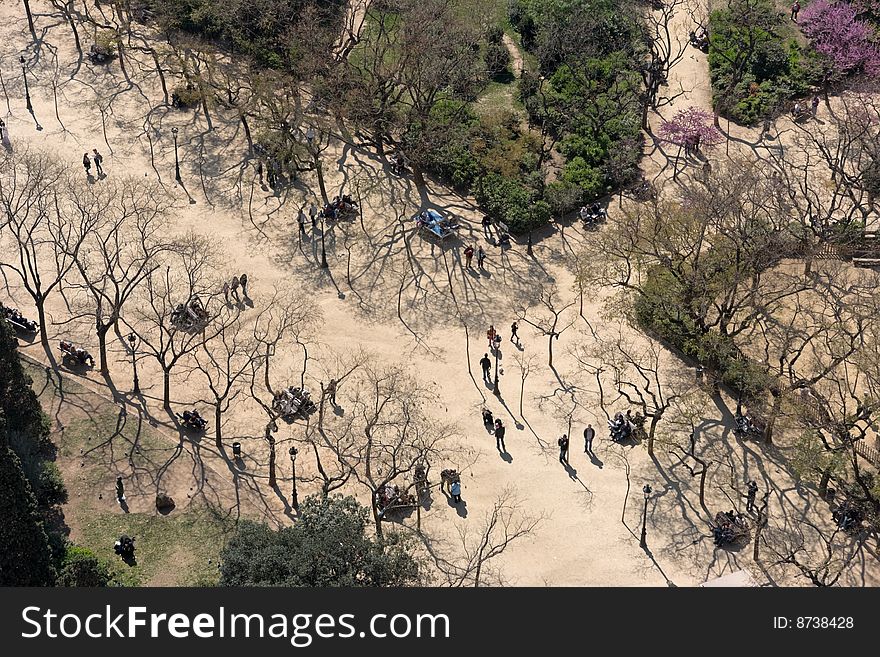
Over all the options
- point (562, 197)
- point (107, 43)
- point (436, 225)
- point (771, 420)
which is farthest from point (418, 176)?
point (771, 420)

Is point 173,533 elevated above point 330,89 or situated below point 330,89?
below

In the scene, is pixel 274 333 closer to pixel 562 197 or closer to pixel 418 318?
pixel 418 318

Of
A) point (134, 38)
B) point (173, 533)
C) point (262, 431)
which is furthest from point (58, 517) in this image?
Result: point (134, 38)

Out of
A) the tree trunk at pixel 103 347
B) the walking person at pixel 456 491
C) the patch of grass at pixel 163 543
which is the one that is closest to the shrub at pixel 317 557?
the patch of grass at pixel 163 543

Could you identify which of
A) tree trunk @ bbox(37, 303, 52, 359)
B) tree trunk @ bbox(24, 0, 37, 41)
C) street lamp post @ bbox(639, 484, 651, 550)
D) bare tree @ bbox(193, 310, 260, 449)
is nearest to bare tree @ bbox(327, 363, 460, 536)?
bare tree @ bbox(193, 310, 260, 449)

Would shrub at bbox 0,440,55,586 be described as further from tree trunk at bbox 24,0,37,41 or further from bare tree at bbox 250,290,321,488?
tree trunk at bbox 24,0,37,41

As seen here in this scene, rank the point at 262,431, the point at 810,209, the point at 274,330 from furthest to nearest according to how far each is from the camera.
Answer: the point at 810,209, the point at 274,330, the point at 262,431
